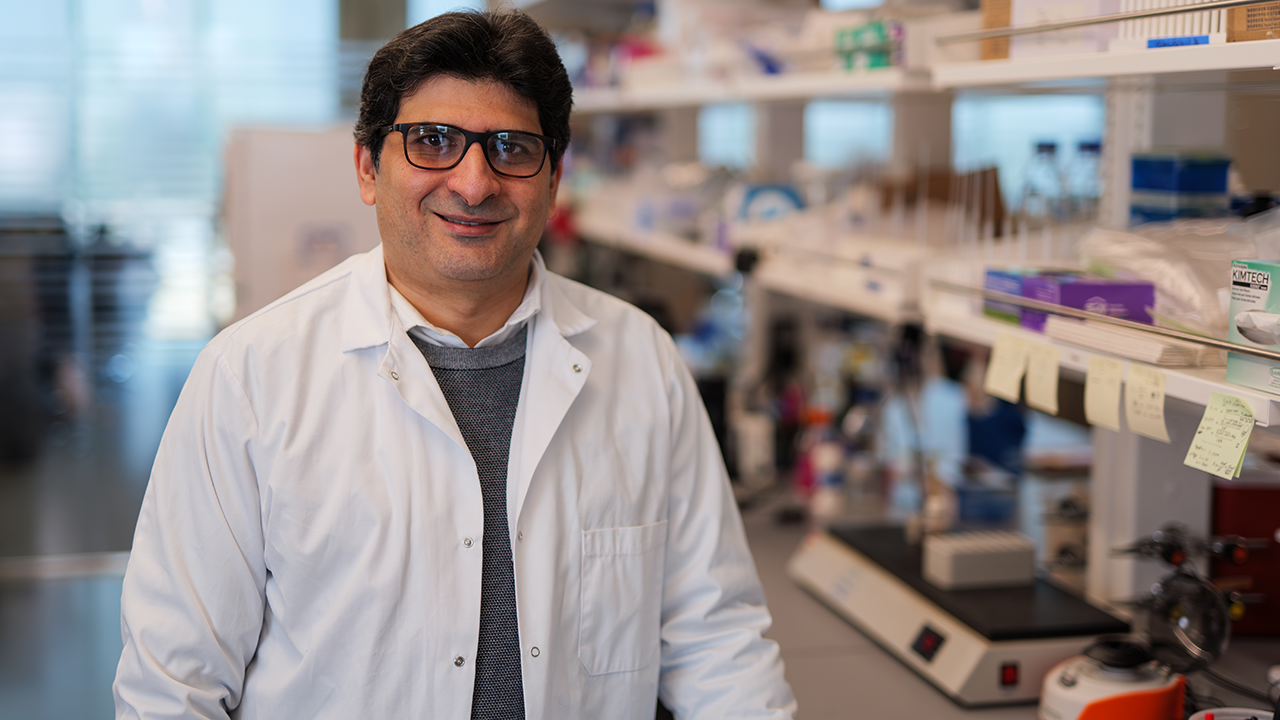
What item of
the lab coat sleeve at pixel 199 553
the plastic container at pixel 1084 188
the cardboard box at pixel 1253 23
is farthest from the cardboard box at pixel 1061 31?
the lab coat sleeve at pixel 199 553

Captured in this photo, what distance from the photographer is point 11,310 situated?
3.73 metres

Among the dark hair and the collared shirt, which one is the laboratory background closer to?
the dark hair

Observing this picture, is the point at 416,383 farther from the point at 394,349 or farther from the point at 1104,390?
the point at 1104,390

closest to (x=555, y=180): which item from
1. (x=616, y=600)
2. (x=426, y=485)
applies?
(x=426, y=485)

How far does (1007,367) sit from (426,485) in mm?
820

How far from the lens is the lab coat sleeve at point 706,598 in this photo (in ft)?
4.51

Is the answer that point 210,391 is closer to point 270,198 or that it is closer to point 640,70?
point 270,198

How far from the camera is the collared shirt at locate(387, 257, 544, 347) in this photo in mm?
1325

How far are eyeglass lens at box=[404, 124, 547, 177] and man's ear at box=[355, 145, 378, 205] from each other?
106 mm

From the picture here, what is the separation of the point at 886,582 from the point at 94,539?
111 inches

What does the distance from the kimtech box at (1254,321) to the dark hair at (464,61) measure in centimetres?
81

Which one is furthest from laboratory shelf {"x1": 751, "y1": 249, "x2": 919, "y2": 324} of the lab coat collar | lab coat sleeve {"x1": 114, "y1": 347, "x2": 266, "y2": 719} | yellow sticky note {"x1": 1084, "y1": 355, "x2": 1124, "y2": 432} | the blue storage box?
lab coat sleeve {"x1": 114, "y1": 347, "x2": 266, "y2": 719}

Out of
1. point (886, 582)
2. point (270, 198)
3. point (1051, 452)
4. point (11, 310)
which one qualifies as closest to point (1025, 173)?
point (886, 582)

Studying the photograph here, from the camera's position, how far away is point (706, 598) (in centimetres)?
142
